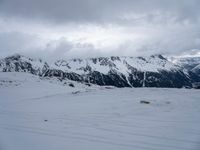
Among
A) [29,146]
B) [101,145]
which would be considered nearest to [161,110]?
[101,145]

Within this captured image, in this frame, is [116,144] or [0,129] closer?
[116,144]

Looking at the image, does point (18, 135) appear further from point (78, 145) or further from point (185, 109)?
point (185, 109)

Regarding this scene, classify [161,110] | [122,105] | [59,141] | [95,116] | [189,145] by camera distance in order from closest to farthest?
[189,145]
[59,141]
[95,116]
[161,110]
[122,105]

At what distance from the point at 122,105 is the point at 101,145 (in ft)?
21.1

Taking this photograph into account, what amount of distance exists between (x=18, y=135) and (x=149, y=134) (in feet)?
14.6

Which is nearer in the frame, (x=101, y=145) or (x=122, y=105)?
(x=101, y=145)

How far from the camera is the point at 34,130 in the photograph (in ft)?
26.9

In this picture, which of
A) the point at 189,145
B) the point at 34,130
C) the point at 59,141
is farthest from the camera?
the point at 34,130

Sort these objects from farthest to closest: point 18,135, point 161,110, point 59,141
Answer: point 161,110 < point 18,135 < point 59,141

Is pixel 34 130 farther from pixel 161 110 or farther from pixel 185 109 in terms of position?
pixel 185 109

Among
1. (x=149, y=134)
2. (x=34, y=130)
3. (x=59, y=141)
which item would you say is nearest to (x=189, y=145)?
(x=149, y=134)

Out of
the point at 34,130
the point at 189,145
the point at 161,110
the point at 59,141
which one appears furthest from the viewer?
the point at 161,110

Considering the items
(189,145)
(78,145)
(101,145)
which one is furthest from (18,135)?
(189,145)

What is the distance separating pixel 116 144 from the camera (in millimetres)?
6586
